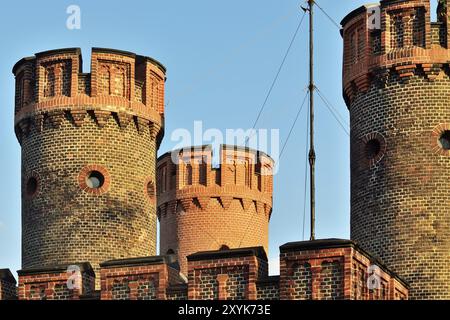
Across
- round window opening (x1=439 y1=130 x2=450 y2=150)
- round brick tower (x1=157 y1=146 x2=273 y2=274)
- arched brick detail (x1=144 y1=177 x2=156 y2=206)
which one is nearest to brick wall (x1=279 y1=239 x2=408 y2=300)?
round window opening (x1=439 y1=130 x2=450 y2=150)

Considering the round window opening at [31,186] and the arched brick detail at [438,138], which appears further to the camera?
the round window opening at [31,186]

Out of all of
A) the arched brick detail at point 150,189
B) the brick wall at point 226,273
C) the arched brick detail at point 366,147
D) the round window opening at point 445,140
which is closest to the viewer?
the brick wall at point 226,273

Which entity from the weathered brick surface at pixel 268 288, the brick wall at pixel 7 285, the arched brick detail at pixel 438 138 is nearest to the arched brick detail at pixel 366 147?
the arched brick detail at pixel 438 138

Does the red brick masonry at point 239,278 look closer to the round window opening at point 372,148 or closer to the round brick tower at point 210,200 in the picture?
the round window opening at point 372,148

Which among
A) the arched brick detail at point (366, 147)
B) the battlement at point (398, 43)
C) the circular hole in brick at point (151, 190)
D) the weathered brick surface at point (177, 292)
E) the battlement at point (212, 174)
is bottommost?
the weathered brick surface at point (177, 292)

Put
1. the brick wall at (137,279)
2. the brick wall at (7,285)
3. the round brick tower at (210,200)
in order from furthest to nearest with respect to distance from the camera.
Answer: the round brick tower at (210,200) → the brick wall at (7,285) → the brick wall at (137,279)

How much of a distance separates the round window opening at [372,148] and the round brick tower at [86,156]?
753 cm

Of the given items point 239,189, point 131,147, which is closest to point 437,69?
point 131,147

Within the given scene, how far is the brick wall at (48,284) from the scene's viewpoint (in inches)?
1639

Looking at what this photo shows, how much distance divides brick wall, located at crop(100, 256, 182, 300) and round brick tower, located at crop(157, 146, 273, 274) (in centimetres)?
2344

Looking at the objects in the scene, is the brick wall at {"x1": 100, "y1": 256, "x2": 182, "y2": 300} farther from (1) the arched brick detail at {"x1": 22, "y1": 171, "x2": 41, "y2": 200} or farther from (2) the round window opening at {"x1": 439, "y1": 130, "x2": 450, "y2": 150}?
(2) the round window opening at {"x1": 439, "y1": 130, "x2": 450, "y2": 150}

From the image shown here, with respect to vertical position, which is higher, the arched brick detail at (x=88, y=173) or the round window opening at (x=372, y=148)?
the round window opening at (x=372, y=148)
